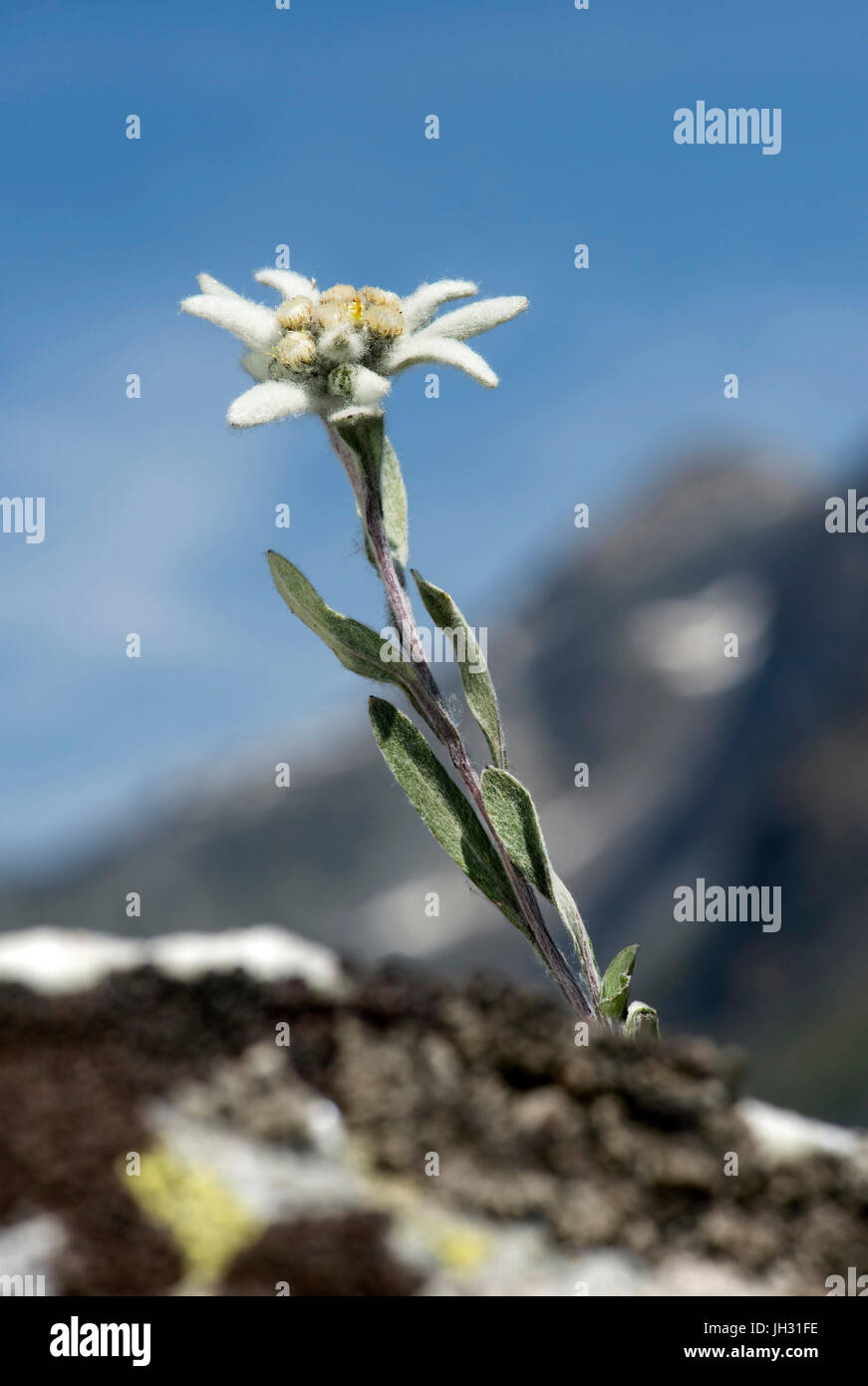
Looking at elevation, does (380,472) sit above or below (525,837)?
above

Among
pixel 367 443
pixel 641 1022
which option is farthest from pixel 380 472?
pixel 641 1022

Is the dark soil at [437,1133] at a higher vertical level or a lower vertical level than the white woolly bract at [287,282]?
lower

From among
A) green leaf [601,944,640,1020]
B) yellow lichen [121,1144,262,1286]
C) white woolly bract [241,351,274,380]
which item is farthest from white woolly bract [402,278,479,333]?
yellow lichen [121,1144,262,1286]

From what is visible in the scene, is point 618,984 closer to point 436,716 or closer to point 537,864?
point 537,864

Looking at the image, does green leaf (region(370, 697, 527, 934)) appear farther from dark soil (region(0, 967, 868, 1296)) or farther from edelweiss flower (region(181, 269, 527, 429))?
edelweiss flower (region(181, 269, 527, 429))

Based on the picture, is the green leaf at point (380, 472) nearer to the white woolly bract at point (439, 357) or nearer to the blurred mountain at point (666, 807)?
the white woolly bract at point (439, 357)


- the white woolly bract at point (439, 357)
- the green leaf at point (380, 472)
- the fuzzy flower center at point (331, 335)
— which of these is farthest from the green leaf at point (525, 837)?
the fuzzy flower center at point (331, 335)

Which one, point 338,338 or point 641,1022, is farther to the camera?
point 641,1022
